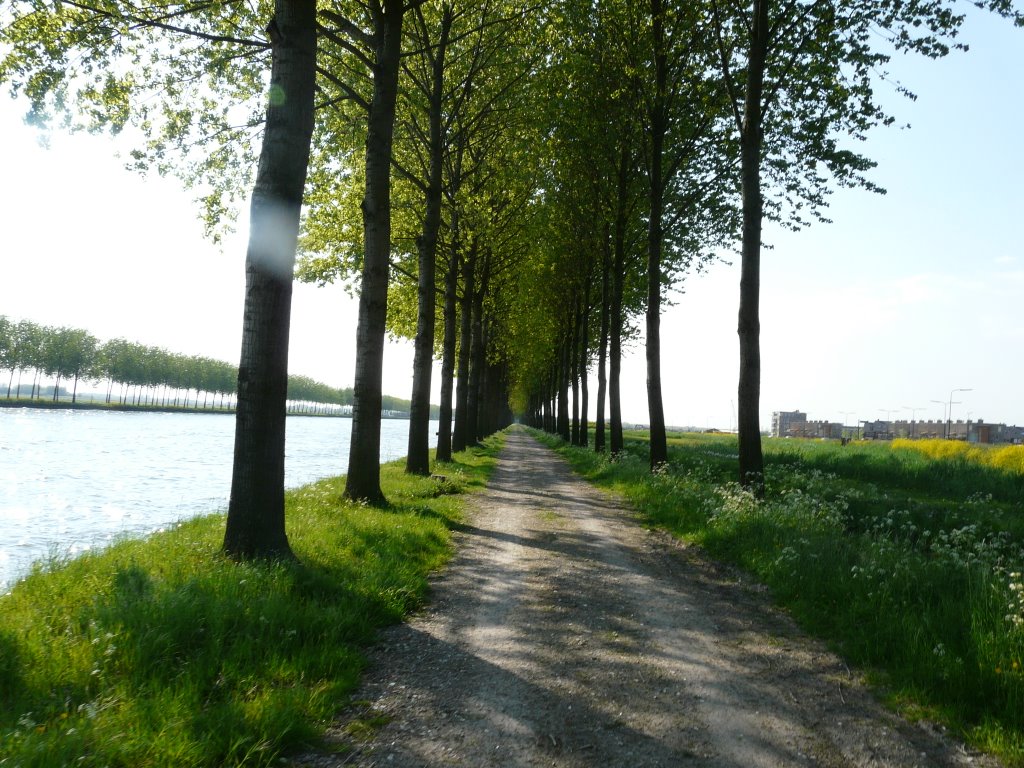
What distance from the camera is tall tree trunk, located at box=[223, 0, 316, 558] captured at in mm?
→ 6996

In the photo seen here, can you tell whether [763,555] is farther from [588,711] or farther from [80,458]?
[80,458]

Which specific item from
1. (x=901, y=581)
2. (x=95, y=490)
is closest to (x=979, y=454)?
(x=901, y=581)

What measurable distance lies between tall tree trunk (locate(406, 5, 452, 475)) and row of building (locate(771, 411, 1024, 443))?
47034mm

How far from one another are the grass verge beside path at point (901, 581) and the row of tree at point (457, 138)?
2.24 metres

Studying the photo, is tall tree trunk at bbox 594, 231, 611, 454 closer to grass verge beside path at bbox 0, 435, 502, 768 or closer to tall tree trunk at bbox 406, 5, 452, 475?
tall tree trunk at bbox 406, 5, 452, 475

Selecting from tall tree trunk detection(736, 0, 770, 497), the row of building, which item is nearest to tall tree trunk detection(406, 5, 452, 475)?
tall tree trunk detection(736, 0, 770, 497)

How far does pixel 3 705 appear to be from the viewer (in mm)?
3660

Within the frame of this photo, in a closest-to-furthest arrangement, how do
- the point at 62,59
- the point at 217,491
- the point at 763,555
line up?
1. the point at 763,555
2. the point at 62,59
3. the point at 217,491

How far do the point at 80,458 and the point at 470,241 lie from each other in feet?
55.4

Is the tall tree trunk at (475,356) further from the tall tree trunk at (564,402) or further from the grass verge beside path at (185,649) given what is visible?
the grass verge beside path at (185,649)

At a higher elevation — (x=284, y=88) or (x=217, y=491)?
(x=284, y=88)

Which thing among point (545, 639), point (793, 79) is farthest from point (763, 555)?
point (793, 79)

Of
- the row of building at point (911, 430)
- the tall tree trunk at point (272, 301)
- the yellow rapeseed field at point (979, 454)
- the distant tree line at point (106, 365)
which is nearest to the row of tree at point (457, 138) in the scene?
the tall tree trunk at point (272, 301)

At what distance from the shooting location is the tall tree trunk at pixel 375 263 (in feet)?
38.1
